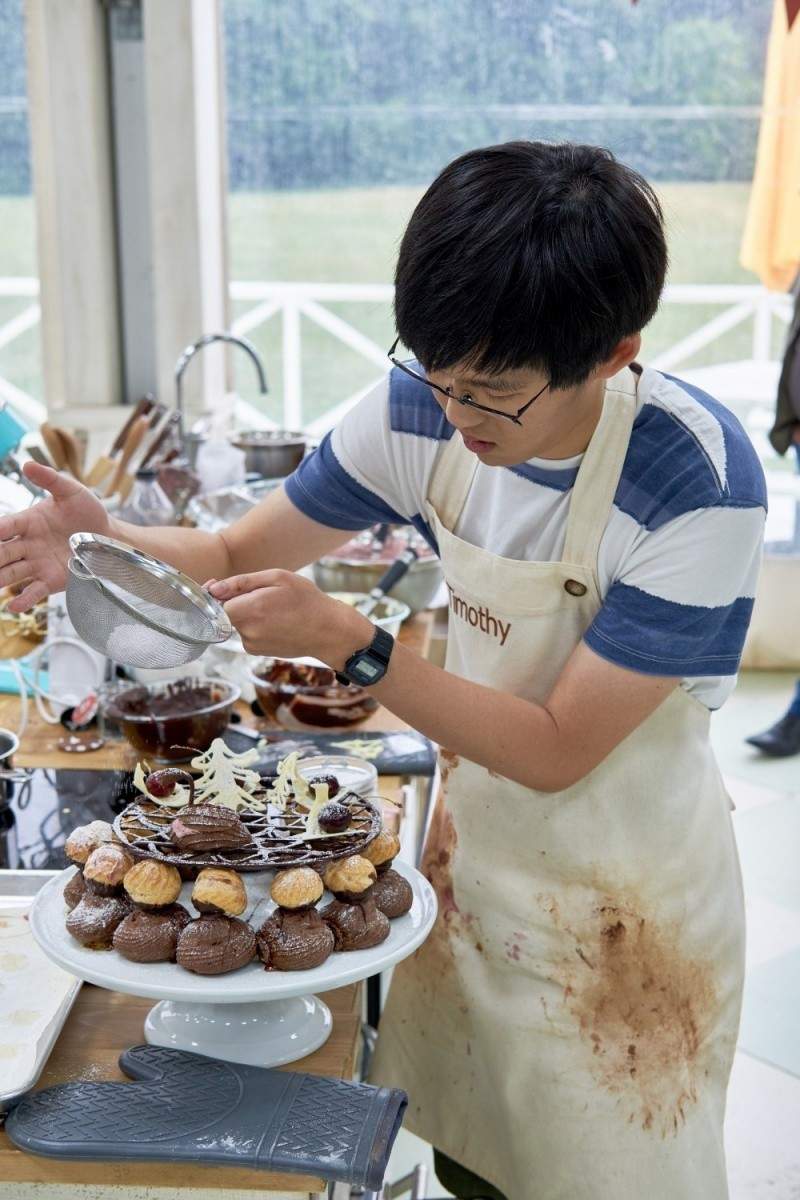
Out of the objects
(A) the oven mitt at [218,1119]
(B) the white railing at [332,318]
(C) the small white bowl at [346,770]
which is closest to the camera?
(A) the oven mitt at [218,1119]

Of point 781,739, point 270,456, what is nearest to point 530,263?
point 270,456

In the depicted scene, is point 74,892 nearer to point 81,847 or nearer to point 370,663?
point 81,847

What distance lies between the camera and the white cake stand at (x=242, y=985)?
106 centimetres

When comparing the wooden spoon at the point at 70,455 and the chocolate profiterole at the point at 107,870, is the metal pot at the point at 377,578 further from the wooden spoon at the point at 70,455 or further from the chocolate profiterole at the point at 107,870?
the chocolate profiterole at the point at 107,870

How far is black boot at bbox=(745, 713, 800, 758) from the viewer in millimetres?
3961

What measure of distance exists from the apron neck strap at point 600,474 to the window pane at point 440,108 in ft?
10.3

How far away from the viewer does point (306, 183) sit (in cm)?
439

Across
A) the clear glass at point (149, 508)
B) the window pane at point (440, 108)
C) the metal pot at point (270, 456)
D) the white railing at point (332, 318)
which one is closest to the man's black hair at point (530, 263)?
the clear glass at point (149, 508)

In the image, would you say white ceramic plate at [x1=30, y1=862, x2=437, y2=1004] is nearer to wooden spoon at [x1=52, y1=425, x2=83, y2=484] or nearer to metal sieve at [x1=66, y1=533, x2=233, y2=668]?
metal sieve at [x1=66, y1=533, x2=233, y2=668]

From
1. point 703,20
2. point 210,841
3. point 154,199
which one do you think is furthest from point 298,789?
point 703,20

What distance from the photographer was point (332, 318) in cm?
468

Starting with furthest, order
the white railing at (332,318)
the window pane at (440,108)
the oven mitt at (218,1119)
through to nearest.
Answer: the white railing at (332,318), the window pane at (440,108), the oven mitt at (218,1119)

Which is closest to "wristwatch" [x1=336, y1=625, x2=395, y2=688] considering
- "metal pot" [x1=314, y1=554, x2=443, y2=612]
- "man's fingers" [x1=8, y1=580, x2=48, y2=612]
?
"man's fingers" [x1=8, y1=580, x2=48, y2=612]

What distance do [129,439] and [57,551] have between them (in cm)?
130
